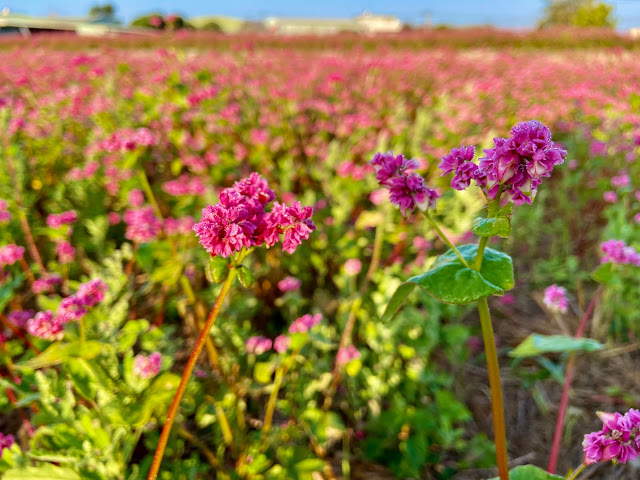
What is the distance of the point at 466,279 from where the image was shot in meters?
0.73

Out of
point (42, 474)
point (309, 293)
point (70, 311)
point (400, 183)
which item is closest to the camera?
point (400, 183)

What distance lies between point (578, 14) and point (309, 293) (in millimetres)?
40531

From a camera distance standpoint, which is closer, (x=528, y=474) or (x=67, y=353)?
(x=528, y=474)

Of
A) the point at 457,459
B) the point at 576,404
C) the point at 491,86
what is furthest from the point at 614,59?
the point at 457,459

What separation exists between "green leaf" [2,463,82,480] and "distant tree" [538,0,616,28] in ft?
118

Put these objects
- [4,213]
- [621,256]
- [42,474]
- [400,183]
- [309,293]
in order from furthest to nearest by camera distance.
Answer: [309,293], [4,213], [621,256], [42,474], [400,183]

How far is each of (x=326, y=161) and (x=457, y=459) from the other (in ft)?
5.45

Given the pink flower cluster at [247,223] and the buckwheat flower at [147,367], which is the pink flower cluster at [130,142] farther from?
the pink flower cluster at [247,223]

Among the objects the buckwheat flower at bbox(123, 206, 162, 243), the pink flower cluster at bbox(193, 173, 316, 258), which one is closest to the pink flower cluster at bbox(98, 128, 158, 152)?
the buckwheat flower at bbox(123, 206, 162, 243)

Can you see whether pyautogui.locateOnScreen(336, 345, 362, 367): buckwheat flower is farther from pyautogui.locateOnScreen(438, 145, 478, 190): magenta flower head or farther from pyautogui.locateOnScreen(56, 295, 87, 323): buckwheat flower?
pyautogui.locateOnScreen(438, 145, 478, 190): magenta flower head

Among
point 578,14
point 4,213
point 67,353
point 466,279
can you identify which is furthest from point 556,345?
point 578,14

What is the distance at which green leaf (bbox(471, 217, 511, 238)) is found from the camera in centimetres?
67

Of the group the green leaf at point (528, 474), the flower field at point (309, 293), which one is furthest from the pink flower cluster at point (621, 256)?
the green leaf at point (528, 474)

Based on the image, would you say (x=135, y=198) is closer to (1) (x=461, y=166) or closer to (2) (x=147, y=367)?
(2) (x=147, y=367)
